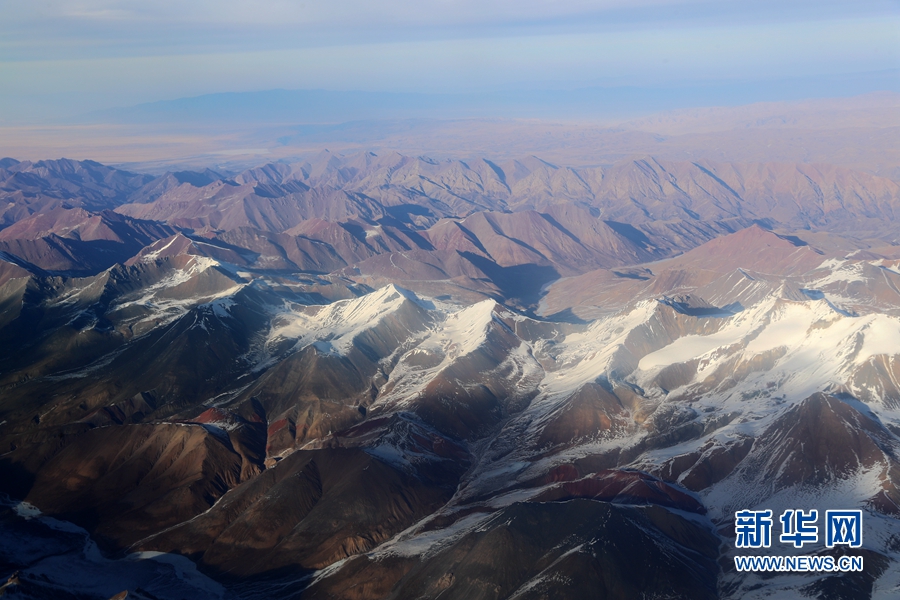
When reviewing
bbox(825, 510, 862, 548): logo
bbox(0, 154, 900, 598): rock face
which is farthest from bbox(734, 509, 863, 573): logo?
bbox(0, 154, 900, 598): rock face

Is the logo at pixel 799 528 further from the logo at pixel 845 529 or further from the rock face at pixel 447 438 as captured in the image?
the rock face at pixel 447 438

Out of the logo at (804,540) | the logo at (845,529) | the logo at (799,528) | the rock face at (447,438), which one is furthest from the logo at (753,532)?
the logo at (845,529)

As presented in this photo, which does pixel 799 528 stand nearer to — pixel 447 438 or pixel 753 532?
pixel 753 532

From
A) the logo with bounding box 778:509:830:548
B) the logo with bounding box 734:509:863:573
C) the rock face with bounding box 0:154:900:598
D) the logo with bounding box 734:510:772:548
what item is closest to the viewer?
the logo with bounding box 734:509:863:573

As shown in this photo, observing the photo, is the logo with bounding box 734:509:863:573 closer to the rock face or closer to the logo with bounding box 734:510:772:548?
the logo with bounding box 734:510:772:548

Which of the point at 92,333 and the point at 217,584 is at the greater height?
the point at 92,333

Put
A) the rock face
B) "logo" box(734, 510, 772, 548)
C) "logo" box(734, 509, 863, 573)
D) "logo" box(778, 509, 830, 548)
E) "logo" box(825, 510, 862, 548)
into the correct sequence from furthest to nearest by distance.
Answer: "logo" box(778, 509, 830, 548)
the rock face
"logo" box(825, 510, 862, 548)
"logo" box(734, 510, 772, 548)
"logo" box(734, 509, 863, 573)

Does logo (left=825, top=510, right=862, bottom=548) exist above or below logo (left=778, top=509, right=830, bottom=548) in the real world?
above

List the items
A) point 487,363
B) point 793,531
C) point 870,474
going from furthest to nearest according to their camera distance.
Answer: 1. point 487,363
2. point 870,474
3. point 793,531

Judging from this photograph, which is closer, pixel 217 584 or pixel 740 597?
pixel 740 597

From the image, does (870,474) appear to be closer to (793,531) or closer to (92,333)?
(793,531)

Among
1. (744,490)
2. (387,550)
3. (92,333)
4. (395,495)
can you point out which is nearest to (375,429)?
(395,495)
